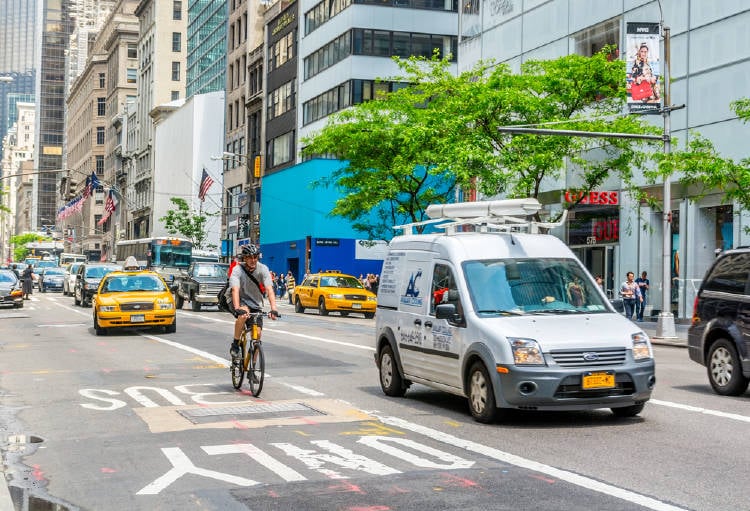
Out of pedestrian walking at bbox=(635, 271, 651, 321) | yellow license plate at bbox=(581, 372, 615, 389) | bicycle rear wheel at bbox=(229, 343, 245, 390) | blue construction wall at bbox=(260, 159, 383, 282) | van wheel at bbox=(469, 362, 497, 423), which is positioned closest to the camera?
yellow license plate at bbox=(581, 372, 615, 389)

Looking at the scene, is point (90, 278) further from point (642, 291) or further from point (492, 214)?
point (492, 214)

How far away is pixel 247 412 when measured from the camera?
1159 cm

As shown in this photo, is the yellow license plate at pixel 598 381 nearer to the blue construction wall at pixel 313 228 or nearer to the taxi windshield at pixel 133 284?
the taxi windshield at pixel 133 284

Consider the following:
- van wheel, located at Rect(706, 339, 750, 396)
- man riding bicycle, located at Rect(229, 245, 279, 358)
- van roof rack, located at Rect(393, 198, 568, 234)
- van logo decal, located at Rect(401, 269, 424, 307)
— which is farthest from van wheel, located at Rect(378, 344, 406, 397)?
van wheel, located at Rect(706, 339, 750, 396)

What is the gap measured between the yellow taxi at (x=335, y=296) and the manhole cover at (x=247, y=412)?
2675 cm

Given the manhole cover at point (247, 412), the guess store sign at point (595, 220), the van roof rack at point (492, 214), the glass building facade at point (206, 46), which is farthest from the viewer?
the glass building facade at point (206, 46)

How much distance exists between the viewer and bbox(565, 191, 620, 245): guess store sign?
119 ft

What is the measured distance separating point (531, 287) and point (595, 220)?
27219 millimetres

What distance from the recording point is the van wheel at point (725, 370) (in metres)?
13.3

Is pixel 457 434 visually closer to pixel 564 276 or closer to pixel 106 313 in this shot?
pixel 564 276

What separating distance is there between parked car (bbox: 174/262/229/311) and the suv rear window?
90.5 ft

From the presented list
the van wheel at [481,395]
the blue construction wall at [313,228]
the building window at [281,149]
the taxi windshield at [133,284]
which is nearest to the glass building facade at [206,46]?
the building window at [281,149]

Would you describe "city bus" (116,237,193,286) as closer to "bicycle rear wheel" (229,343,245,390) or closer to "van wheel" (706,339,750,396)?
"bicycle rear wheel" (229,343,245,390)

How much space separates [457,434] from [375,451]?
121 cm
